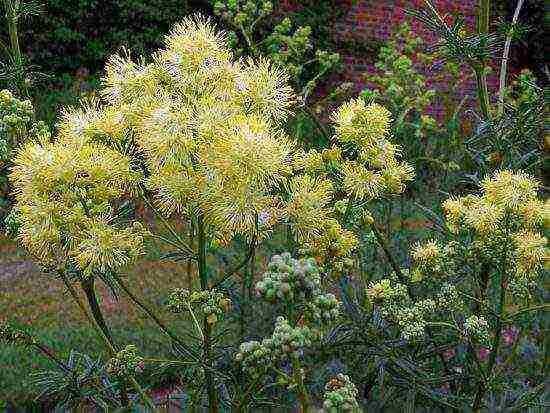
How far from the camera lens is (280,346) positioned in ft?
4.57

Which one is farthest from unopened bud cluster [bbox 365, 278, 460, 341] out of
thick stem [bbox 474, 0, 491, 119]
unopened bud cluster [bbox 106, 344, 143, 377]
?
thick stem [bbox 474, 0, 491, 119]

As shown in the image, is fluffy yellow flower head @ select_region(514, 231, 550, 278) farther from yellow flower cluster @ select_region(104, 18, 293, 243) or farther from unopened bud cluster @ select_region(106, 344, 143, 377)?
unopened bud cluster @ select_region(106, 344, 143, 377)

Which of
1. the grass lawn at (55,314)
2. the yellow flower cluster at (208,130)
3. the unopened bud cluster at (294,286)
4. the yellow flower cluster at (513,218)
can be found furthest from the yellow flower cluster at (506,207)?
the grass lawn at (55,314)

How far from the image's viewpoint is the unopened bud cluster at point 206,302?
5.80 ft

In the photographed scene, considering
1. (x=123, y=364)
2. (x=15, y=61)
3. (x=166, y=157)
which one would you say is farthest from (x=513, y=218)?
(x=15, y=61)

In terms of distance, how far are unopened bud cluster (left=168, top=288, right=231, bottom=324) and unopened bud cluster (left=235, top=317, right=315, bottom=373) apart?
1.01ft

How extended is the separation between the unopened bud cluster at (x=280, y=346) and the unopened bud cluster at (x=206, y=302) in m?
0.31

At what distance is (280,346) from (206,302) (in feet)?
1.49

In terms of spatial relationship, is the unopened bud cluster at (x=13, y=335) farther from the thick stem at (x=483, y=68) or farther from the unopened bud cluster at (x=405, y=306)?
the thick stem at (x=483, y=68)

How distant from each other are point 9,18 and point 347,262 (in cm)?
149

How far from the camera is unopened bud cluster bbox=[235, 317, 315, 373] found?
4.54ft

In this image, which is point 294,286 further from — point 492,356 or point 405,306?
point 492,356

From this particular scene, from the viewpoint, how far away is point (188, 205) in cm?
167

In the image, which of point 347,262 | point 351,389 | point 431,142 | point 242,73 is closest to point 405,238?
point 347,262
